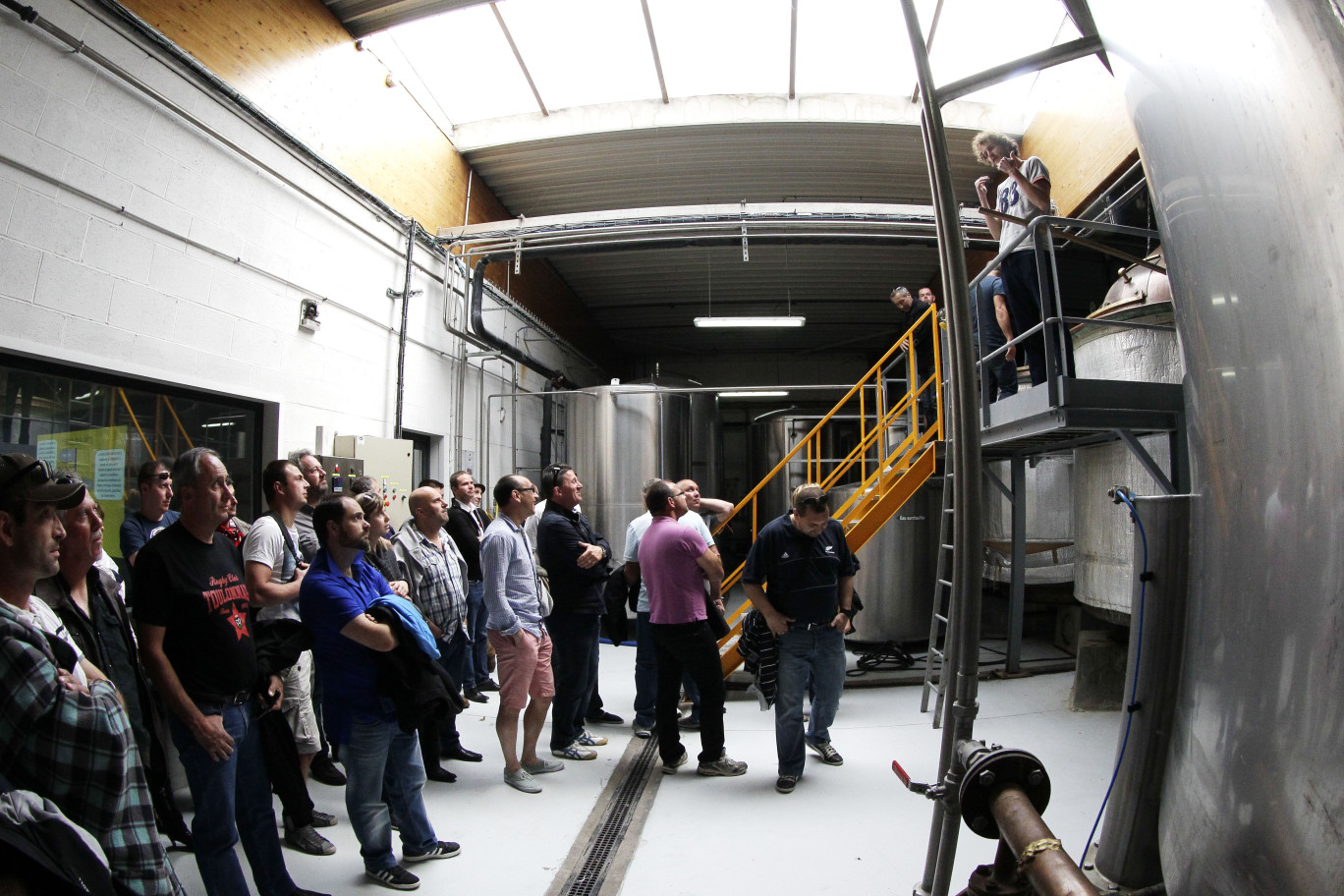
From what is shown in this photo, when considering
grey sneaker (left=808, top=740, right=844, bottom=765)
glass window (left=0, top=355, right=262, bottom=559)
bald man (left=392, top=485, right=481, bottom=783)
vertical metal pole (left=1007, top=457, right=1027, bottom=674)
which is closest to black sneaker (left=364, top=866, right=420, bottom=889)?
bald man (left=392, top=485, right=481, bottom=783)

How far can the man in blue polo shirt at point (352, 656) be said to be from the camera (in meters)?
2.58

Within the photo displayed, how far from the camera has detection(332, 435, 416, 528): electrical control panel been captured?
581 centimetres

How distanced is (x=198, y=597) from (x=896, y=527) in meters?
6.02

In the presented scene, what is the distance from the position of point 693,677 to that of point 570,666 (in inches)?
28.0

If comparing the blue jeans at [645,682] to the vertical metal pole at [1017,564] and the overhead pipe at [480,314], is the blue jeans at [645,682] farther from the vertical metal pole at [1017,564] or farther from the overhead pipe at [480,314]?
the overhead pipe at [480,314]

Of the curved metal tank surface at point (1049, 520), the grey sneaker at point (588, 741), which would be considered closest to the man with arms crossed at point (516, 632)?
the grey sneaker at point (588, 741)

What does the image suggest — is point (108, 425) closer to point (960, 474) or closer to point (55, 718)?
point (55, 718)

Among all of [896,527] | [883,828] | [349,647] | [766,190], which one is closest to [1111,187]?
[896,527]

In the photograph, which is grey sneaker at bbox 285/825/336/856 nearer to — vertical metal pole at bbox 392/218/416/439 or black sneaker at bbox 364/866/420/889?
black sneaker at bbox 364/866/420/889

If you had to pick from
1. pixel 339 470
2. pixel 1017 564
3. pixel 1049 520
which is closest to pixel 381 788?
pixel 339 470

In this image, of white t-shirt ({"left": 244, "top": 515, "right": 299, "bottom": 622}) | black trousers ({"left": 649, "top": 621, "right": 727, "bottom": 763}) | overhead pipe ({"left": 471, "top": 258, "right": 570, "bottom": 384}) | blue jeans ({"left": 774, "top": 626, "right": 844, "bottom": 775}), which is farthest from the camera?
overhead pipe ({"left": 471, "top": 258, "right": 570, "bottom": 384})

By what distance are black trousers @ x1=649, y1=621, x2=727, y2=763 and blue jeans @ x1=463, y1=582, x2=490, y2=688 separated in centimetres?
150

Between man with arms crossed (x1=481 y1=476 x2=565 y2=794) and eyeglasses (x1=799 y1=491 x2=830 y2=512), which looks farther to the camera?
eyeglasses (x1=799 y1=491 x2=830 y2=512)

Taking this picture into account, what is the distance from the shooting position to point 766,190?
9.54m
